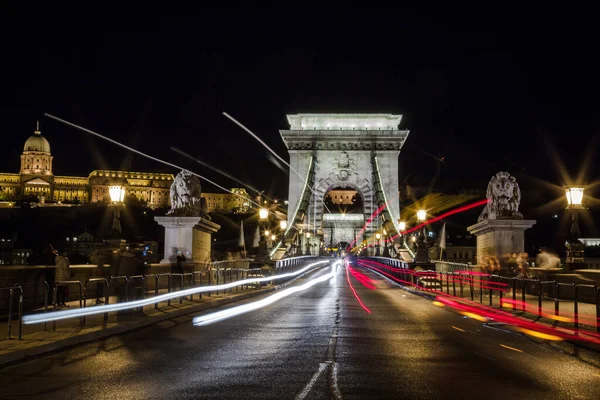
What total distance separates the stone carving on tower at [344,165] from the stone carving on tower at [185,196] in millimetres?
55805

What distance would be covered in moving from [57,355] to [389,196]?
6924 centimetres

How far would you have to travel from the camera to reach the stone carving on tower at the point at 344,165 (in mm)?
80125

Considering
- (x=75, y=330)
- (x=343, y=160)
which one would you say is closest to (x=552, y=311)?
(x=75, y=330)

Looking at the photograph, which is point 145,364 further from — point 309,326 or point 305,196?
point 305,196

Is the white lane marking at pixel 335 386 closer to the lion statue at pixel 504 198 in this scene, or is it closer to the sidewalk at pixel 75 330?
the sidewalk at pixel 75 330

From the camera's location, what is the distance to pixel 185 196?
2464 centimetres

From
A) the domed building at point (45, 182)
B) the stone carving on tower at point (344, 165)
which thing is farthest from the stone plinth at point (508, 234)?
the domed building at point (45, 182)

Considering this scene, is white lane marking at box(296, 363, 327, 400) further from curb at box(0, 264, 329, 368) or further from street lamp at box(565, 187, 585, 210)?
street lamp at box(565, 187, 585, 210)

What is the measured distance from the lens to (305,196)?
76.4 meters

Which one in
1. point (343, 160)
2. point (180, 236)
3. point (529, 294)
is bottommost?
point (529, 294)

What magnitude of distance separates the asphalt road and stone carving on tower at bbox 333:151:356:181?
65.9 metres

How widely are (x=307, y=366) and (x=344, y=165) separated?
71.6 m

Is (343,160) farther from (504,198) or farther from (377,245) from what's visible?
(504,198)

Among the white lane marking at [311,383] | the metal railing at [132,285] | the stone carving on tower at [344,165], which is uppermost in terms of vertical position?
the stone carving on tower at [344,165]
